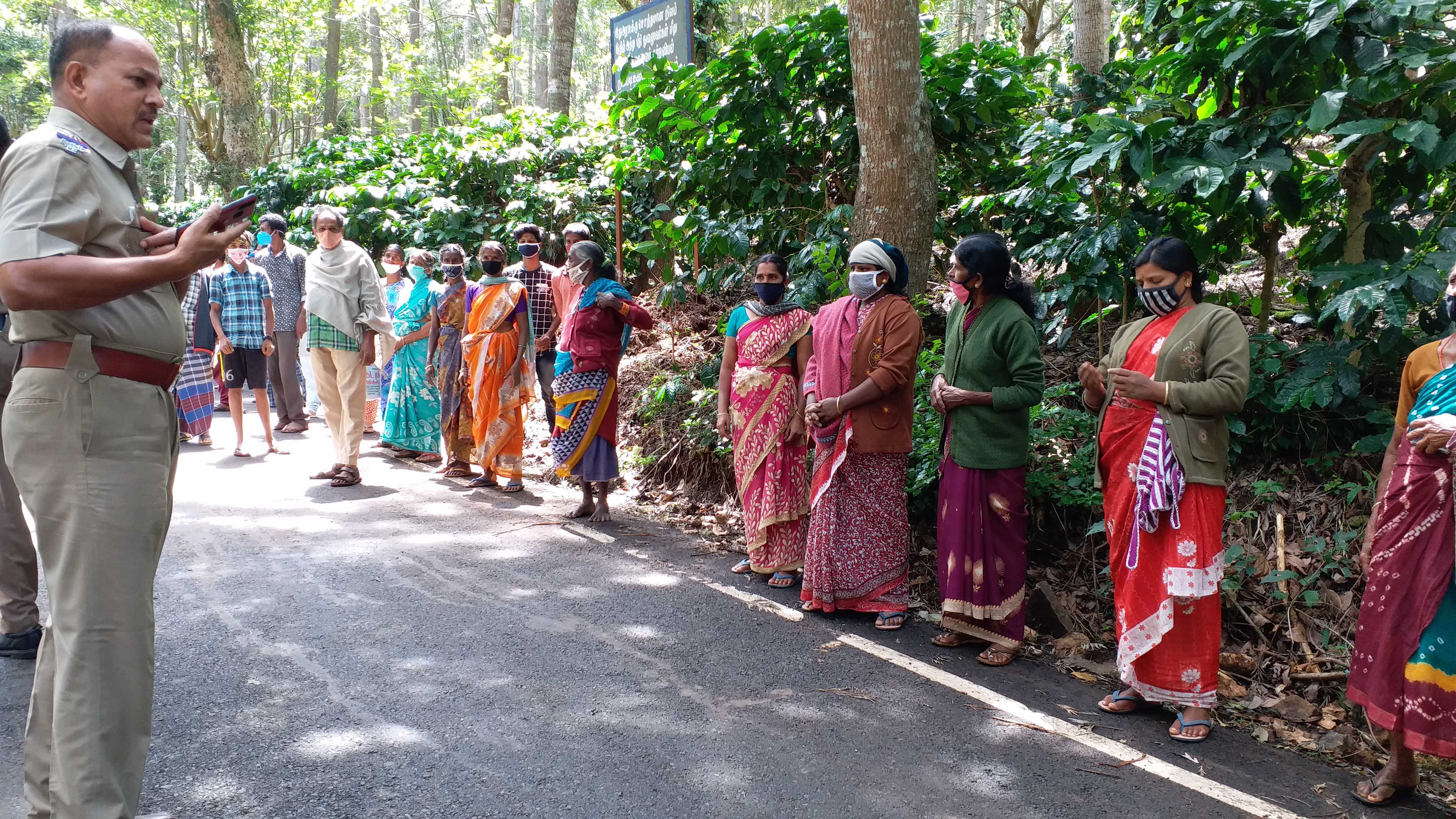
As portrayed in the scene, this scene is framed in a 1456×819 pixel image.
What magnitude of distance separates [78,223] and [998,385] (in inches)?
151

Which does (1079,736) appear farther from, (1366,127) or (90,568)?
(90,568)

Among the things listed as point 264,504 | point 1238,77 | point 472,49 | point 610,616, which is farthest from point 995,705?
point 472,49

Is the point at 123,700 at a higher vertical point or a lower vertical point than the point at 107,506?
lower

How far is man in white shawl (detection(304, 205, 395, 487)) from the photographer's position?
8273 millimetres

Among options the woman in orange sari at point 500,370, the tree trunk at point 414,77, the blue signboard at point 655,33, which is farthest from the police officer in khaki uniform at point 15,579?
the tree trunk at point 414,77

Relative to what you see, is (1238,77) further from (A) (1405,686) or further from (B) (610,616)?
(B) (610,616)

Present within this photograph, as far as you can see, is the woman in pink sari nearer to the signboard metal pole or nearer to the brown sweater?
the brown sweater

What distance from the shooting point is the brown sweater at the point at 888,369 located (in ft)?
17.1

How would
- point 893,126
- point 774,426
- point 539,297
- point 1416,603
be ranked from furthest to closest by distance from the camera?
point 539,297 < point 893,126 < point 774,426 < point 1416,603

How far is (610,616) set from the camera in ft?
16.8

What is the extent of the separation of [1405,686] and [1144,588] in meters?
0.97

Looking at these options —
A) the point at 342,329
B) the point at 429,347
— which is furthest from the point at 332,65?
the point at 342,329

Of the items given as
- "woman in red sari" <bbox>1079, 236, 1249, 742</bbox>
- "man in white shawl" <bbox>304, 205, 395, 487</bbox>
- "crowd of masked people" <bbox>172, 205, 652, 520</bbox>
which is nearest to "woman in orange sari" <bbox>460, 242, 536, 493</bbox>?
"crowd of masked people" <bbox>172, 205, 652, 520</bbox>

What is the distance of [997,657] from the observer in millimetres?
4672
